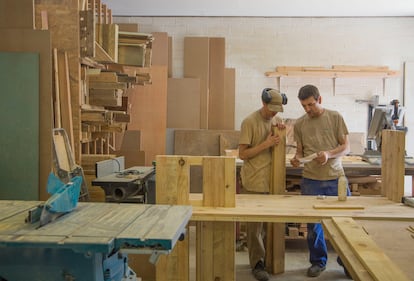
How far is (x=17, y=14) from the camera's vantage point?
2703 millimetres

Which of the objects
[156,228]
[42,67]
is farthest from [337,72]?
[156,228]

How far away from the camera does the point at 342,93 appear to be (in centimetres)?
543

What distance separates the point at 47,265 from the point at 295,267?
2668mm

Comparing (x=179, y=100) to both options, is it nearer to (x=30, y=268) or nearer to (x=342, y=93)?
(x=342, y=93)

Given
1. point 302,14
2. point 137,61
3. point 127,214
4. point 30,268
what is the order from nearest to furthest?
1. point 30,268
2. point 127,214
3. point 137,61
4. point 302,14

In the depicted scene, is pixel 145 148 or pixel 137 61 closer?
pixel 137 61

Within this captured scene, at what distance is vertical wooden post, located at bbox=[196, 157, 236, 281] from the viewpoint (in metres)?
2.45

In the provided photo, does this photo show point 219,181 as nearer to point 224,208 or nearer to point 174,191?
point 224,208

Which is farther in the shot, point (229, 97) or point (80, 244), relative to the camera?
point (229, 97)

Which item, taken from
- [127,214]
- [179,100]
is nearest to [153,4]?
[179,100]

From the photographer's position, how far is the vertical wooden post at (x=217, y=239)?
245cm

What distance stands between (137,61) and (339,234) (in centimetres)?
242

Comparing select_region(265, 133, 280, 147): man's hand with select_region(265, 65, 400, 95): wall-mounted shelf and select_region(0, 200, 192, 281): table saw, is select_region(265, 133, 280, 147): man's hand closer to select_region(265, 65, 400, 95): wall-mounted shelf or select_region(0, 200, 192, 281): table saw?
select_region(0, 200, 192, 281): table saw

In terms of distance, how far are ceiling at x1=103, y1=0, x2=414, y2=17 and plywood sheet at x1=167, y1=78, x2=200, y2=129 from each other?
2.84 feet
